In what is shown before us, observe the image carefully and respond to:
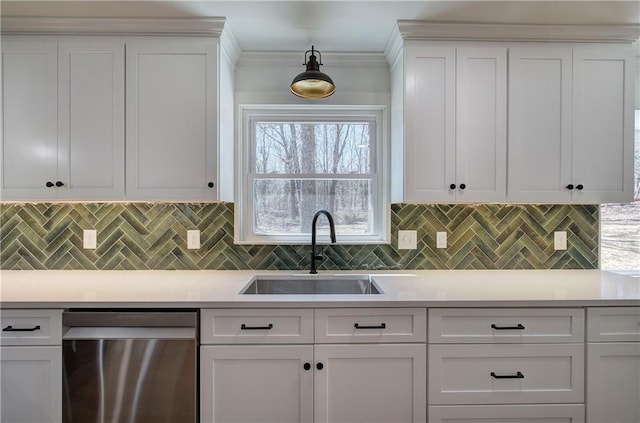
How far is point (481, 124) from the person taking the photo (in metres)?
1.87

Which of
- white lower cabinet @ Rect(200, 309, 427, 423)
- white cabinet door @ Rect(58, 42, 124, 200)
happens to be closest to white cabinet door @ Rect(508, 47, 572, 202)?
white lower cabinet @ Rect(200, 309, 427, 423)

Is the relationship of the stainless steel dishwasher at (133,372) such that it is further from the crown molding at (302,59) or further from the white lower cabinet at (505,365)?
the crown molding at (302,59)

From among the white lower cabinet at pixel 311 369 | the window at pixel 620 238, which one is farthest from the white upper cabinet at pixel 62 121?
the window at pixel 620 238

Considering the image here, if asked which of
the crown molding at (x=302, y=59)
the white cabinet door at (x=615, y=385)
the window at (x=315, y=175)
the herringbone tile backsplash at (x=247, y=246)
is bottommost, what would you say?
Result: the white cabinet door at (x=615, y=385)

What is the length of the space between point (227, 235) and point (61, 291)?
86cm

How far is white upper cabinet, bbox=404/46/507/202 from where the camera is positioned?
1.86 metres

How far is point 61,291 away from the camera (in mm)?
1612

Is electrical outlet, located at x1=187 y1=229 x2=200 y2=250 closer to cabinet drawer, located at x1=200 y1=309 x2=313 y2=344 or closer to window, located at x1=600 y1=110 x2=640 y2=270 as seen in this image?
cabinet drawer, located at x1=200 y1=309 x2=313 y2=344

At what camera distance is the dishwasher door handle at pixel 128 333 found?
4.72 feet

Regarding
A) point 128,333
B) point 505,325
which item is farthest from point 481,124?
point 128,333

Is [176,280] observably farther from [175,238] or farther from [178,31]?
[178,31]

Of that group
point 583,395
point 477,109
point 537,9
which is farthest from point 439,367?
point 537,9

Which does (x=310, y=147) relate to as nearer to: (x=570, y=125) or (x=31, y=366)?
(x=570, y=125)

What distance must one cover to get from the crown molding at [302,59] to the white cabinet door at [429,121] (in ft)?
1.17
